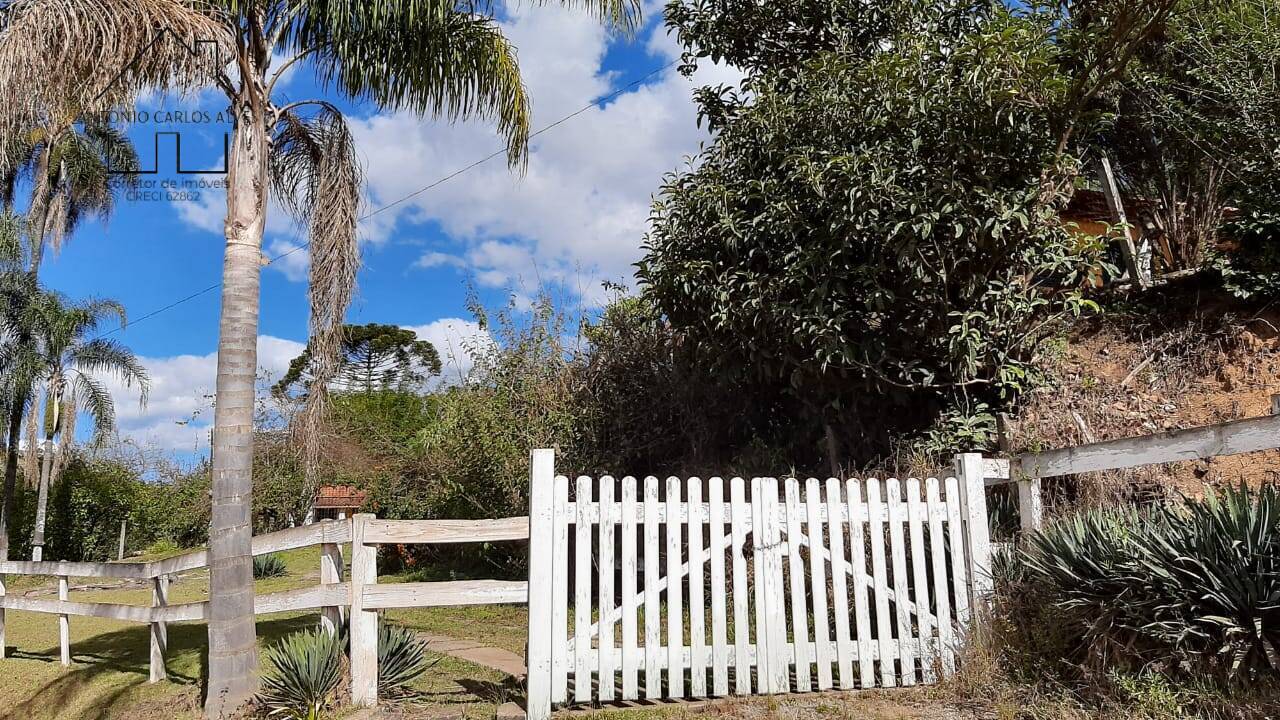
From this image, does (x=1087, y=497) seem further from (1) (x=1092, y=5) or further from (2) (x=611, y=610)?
(1) (x=1092, y=5)

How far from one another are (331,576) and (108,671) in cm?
339

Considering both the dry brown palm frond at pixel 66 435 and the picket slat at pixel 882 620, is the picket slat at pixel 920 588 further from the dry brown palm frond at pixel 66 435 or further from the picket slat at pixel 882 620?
the dry brown palm frond at pixel 66 435

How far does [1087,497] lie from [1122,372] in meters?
2.65

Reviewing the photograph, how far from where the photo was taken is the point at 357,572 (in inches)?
183

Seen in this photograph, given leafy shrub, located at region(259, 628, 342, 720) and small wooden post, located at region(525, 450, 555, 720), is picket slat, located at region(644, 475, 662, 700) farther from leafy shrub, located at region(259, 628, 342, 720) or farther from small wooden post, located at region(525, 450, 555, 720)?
leafy shrub, located at region(259, 628, 342, 720)

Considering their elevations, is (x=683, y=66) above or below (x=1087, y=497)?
above

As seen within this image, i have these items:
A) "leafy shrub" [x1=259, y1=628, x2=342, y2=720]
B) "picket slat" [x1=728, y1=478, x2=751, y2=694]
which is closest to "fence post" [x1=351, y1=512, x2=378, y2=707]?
"leafy shrub" [x1=259, y1=628, x2=342, y2=720]

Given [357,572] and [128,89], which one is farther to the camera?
[128,89]

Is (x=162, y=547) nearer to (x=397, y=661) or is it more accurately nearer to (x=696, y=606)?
(x=397, y=661)

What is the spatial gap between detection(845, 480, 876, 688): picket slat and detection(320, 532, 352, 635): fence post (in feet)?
10.2

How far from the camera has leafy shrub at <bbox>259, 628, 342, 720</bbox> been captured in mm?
4445

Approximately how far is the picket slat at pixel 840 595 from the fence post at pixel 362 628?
269 cm

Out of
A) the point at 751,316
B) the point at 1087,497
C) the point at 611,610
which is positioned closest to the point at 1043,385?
the point at 1087,497

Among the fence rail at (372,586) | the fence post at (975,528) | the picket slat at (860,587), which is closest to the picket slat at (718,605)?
the picket slat at (860,587)
